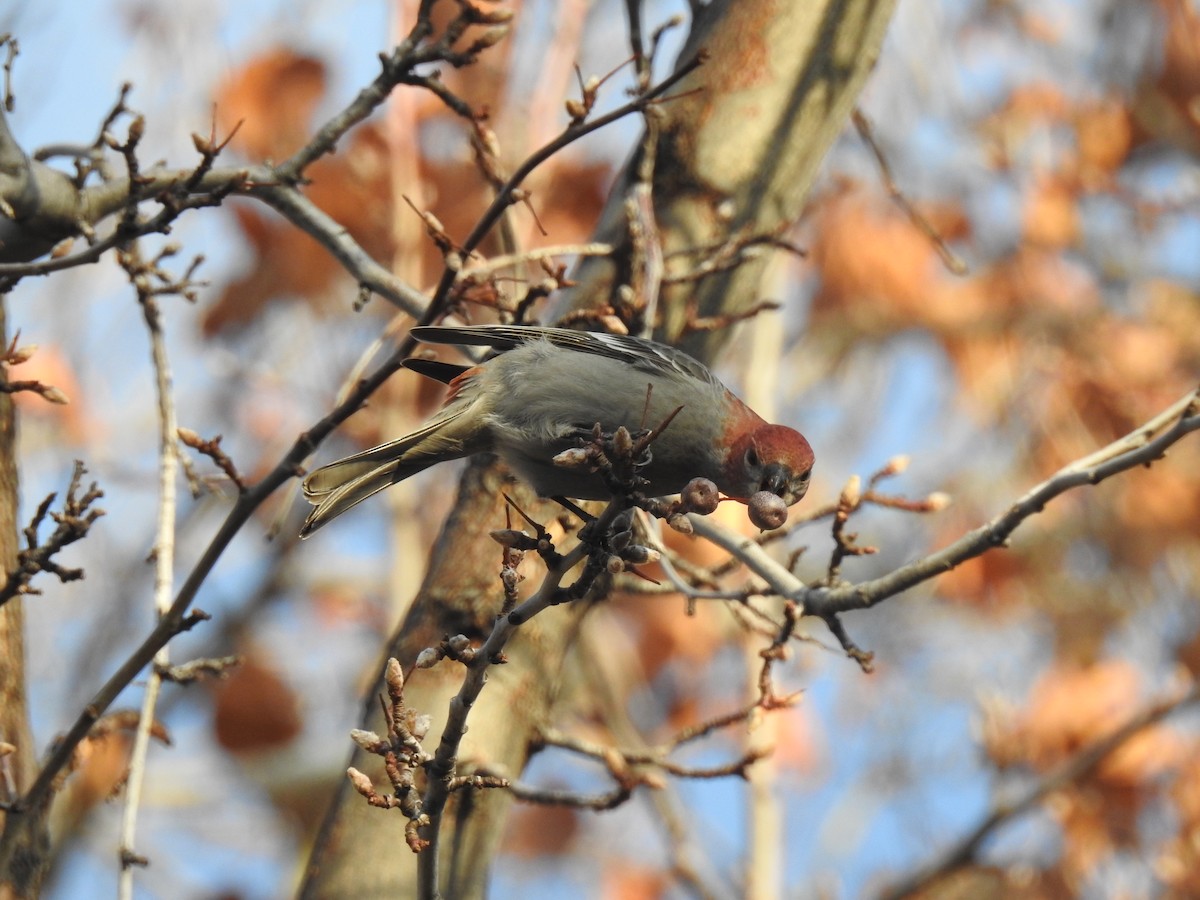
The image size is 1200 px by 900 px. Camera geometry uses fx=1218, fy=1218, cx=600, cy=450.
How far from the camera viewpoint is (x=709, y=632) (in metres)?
8.26

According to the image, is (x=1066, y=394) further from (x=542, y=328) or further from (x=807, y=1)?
(x=542, y=328)

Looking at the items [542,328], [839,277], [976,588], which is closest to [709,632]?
[976,588]

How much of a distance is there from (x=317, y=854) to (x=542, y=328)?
4.37 feet

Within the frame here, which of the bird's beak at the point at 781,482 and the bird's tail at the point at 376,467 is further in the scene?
the bird's tail at the point at 376,467

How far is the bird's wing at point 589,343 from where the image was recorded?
2621mm

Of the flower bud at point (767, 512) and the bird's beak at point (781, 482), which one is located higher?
the bird's beak at point (781, 482)

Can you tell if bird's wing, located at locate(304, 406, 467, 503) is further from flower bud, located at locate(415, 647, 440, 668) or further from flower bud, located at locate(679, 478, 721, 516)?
flower bud, located at locate(679, 478, 721, 516)

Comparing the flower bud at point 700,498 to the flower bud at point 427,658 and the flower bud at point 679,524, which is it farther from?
the flower bud at point 427,658

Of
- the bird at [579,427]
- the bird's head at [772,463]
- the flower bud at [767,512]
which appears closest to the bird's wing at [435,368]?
the bird at [579,427]

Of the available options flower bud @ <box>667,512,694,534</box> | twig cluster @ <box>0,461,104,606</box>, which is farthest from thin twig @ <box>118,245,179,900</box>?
flower bud @ <box>667,512,694,534</box>

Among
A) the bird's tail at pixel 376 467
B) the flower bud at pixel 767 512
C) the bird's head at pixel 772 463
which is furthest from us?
the bird's tail at pixel 376 467

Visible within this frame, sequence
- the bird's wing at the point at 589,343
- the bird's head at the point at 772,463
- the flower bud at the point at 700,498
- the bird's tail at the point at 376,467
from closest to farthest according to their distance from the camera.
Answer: the flower bud at the point at 700,498 → the bird's head at the point at 772,463 → the bird's tail at the point at 376,467 → the bird's wing at the point at 589,343

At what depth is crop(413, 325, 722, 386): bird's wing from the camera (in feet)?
8.60

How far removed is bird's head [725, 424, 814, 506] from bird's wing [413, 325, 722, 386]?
0.26m
